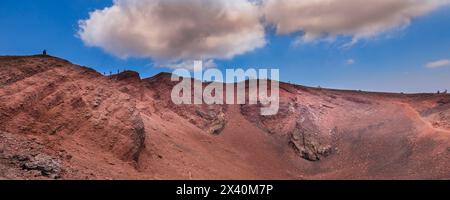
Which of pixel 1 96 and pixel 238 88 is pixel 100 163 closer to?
pixel 1 96

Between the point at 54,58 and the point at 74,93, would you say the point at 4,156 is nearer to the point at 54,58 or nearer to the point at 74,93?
the point at 74,93

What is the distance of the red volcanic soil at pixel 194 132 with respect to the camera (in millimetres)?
16656

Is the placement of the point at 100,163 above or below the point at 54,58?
below

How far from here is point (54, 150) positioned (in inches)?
627

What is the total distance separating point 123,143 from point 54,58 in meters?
6.95

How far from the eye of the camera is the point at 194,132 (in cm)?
3080

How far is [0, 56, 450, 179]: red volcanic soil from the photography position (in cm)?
1666

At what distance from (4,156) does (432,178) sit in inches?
913

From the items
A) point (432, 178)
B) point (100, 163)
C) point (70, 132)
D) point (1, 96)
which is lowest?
point (432, 178)
